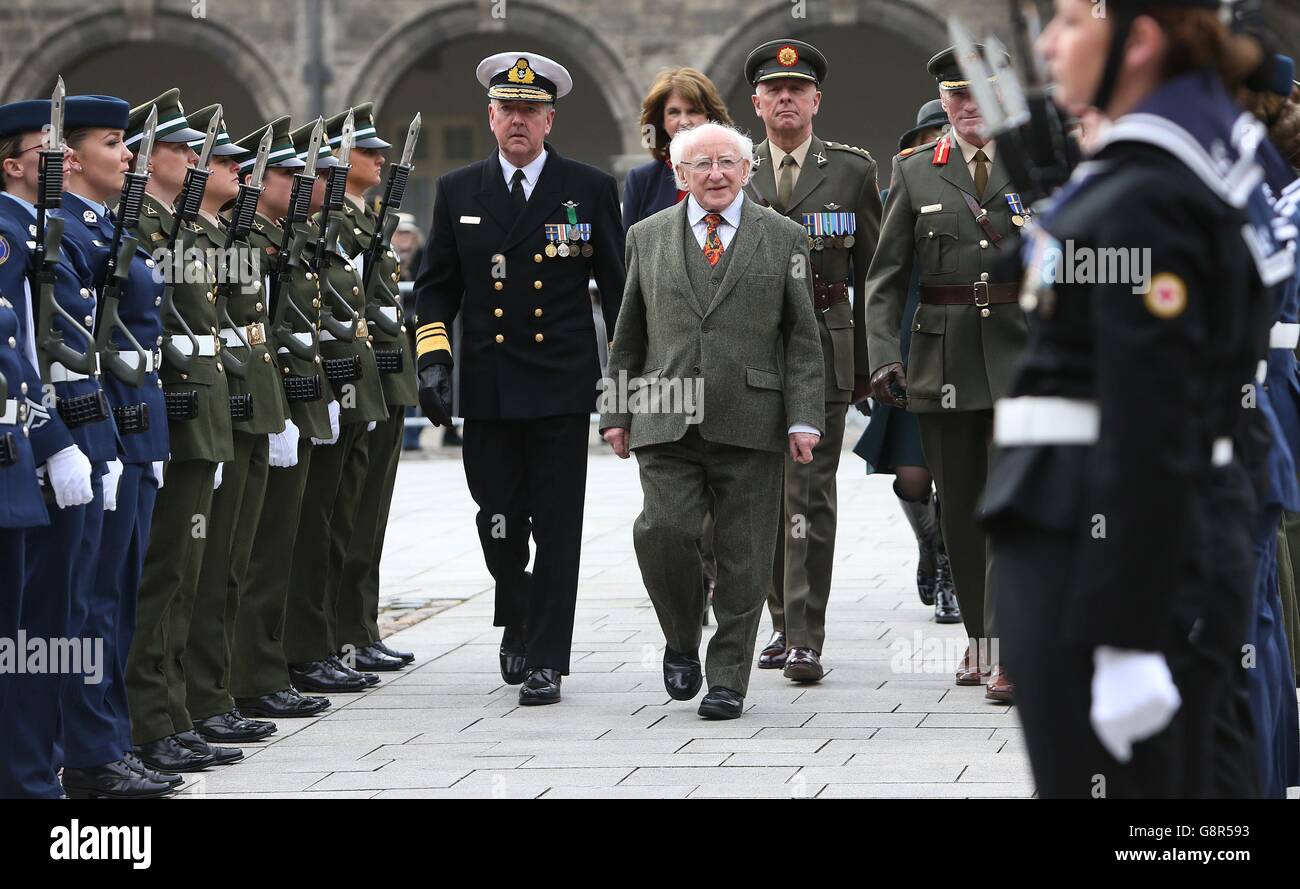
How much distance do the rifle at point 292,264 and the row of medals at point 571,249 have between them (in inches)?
35.4

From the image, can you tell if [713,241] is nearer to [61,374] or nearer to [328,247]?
[328,247]

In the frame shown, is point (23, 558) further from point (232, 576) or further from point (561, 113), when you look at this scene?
point (561, 113)

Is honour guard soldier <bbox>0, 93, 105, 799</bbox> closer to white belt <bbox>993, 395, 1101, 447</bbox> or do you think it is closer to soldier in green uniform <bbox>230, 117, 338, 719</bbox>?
soldier in green uniform <bbox>230, 117, 338, 719</bbox>

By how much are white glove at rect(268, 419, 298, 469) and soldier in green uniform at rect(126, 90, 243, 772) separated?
56 centimetres

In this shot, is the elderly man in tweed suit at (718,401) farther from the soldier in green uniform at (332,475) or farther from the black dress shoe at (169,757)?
the black dress shoe at (169,757)

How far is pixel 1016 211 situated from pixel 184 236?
2.92 m

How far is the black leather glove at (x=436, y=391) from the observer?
7.68 meters

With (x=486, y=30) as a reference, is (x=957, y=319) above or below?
below

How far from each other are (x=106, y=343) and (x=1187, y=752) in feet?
11.5

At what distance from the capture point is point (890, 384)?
24.6ft

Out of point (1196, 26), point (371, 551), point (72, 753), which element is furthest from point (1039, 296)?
point (371, 551)

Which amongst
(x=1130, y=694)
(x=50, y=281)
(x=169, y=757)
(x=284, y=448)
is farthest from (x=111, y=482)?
(x=1130, y=694)

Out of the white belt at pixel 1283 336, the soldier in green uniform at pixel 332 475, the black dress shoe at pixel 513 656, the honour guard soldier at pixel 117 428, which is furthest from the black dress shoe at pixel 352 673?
the white belt at pixel 1283 336

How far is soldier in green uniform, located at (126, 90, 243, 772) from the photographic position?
6.18m
